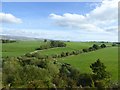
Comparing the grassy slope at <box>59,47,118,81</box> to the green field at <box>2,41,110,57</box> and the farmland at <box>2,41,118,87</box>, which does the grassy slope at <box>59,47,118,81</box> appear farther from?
the green field at <box>2,41,110,57</box>

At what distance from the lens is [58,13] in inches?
305

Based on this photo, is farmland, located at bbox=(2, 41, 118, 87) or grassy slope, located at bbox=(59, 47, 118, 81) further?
farmland, located at bbox=(2, 41, 118, 87)

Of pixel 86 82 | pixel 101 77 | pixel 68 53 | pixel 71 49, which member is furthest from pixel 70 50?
pixel 86 82

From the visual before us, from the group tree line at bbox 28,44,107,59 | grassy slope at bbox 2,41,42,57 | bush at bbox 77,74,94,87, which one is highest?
grassy slope at bbox 2,41,42,57

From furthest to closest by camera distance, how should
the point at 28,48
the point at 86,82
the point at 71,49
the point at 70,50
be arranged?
the point at 71,49 < the point at 70,50 < the point at 28,48 < the point at 86,82

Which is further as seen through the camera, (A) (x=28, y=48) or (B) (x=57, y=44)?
(B) (x=57, y=44)

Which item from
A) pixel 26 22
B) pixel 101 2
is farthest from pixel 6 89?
pixel 26 22

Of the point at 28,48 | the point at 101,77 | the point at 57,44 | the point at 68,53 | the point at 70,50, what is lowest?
the point at 101,77

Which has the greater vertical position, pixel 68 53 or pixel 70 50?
pixel 70 50

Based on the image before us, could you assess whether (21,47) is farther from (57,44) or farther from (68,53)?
(68,53)

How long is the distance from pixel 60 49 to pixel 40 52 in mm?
1057

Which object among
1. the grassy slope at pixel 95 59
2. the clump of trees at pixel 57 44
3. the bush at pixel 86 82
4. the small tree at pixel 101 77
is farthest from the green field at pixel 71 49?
the bush at pixel 86 82

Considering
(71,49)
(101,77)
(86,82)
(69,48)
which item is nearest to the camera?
(86,82)

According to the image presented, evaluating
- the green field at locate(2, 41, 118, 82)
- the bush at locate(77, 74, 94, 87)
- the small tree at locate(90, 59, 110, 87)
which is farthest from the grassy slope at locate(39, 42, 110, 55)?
the bush at locate(77, 74, 94, 87)
